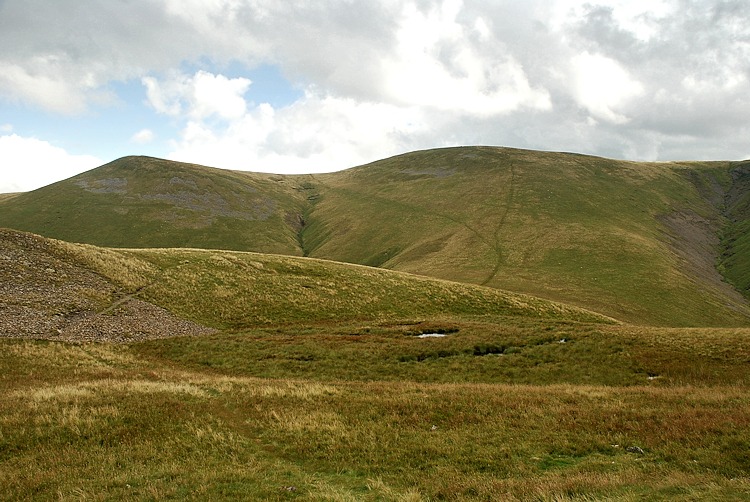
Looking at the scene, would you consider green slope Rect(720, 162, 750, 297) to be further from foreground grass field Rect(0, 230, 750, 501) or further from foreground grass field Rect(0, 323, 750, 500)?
foreground grass field Rect(0, 323, 750, 500)

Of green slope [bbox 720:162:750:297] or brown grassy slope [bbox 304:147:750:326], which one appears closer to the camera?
brown grassy slope [bbox 304:147:750:326]

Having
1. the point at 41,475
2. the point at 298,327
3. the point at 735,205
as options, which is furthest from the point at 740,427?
the point at 735,205

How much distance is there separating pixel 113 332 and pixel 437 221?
358ft

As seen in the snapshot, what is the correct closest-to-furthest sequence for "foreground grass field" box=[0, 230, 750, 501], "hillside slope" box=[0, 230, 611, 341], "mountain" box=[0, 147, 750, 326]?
"foreground grass field" box=[0, 230, 750, 501], "hillside slope" box=[0, 230, 611, 341], "mountain" box=[0, 147, 750, 326]

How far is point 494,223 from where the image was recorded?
126 m

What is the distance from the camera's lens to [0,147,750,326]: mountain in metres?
87.6

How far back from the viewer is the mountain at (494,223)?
87562 millimetres

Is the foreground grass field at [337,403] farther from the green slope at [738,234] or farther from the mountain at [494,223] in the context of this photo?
the green slope at [738,234]

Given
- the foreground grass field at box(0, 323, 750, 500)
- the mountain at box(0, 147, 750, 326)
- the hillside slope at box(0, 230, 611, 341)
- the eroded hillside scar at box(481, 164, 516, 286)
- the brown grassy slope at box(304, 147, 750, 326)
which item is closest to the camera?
the foreground grass field at box(0, 323, 750, 500)

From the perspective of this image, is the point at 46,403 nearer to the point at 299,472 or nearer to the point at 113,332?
the point at 299,472

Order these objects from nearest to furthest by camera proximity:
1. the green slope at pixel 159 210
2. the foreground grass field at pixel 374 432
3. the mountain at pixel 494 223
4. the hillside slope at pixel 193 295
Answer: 1. the foreground grass field at pixel 374 432
2. the hillside slope at pixel 193 295
3. the mountain at pixel 494 223
4. the green slope at pixel 159 210

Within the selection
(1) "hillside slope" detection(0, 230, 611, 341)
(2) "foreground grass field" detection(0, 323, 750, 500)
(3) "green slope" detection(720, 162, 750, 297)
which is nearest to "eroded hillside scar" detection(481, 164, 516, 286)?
(1) "hillside slope" detection(0, 230, 611, 341)

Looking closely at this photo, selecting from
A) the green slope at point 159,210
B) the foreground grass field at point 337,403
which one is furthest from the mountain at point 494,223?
the foreground grass field at point 337,403

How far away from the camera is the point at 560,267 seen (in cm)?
9525
